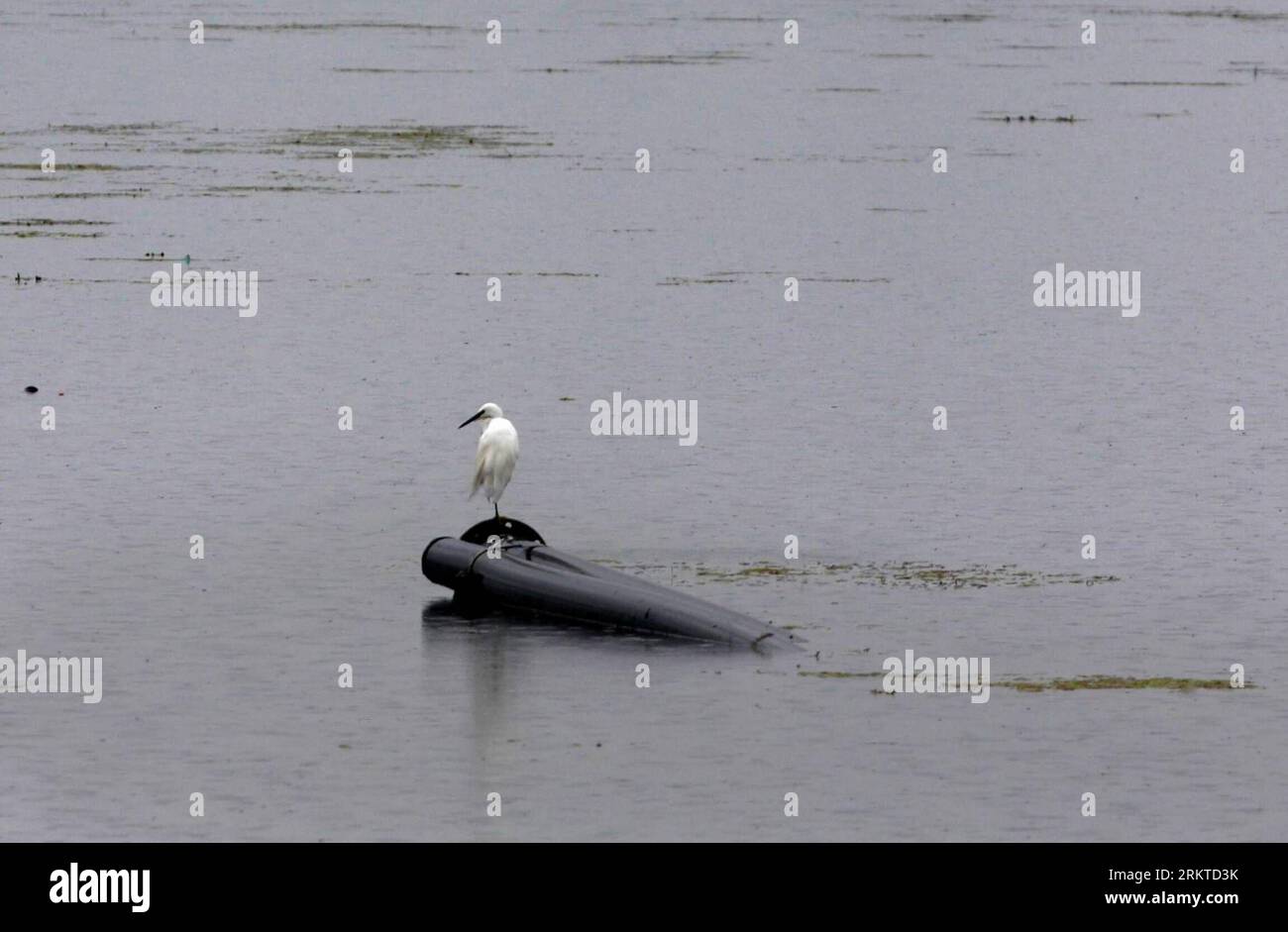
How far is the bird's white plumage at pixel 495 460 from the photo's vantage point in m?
34.1

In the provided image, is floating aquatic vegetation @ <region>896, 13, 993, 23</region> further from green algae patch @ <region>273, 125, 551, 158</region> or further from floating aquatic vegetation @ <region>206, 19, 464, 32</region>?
green algae patch @ <region>273, 125, 551, 158</region>

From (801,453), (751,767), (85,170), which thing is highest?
(85,170)

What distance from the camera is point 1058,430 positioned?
146ft

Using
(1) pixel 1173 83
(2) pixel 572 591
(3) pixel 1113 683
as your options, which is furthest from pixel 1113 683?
(1) pixel 1173 83

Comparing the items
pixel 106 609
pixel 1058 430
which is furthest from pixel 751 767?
pixel 1058 430

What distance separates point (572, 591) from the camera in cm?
3150

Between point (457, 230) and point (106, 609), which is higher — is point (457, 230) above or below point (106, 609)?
above

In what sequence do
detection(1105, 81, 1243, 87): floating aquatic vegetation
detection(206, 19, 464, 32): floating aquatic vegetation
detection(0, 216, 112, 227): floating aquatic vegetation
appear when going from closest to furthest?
1. detection(0, 216, 112, 227): floating aquatic vegetation
2. detection(1105, 81, 1243, 87): floating aquatic vegetation
3. detection(206, 19, 464, 32): floating aquatic vegetation

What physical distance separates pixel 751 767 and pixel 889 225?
45501 mm

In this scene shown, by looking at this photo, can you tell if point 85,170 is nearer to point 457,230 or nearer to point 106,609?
point 457,230

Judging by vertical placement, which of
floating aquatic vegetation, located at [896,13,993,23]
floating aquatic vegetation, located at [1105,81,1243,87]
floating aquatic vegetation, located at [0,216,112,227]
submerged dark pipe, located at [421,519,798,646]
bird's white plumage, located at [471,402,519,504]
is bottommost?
submerged dark pipe, located at [421,519,798,646]

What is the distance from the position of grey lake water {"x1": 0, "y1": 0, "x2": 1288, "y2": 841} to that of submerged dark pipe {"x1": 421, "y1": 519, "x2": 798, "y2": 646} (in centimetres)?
44

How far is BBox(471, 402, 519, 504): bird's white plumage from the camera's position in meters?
34.1

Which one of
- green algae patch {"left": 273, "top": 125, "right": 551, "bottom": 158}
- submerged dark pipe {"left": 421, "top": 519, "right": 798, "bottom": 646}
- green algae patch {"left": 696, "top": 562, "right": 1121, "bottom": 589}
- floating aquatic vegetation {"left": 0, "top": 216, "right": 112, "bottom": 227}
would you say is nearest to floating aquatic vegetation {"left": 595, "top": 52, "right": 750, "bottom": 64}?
green algae patch {"left": 273, "top": 125, "right": 551, "bottom": 158}
